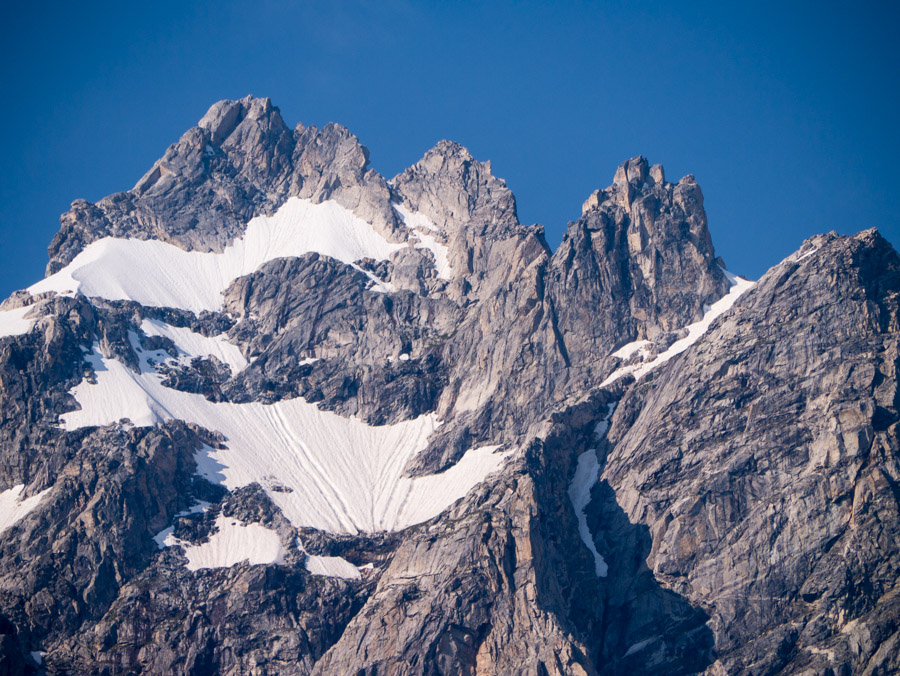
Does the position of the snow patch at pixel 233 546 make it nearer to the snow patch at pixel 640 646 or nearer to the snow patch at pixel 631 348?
the snow patch at pixel 640 646

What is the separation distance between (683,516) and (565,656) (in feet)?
83.6

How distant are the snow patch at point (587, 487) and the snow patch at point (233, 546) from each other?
119 ft

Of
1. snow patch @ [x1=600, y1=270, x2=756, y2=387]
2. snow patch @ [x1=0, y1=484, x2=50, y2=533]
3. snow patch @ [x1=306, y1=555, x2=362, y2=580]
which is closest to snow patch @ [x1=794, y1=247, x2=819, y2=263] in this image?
snow patch @ [x1=600, y1=270, x2=756, y2=387]

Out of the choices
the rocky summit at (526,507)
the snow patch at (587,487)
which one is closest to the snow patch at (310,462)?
the rocky summit at (526,507)

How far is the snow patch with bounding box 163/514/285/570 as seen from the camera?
16250 cm

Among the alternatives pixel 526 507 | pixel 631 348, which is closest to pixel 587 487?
pixel 526 507

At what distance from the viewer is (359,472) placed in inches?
7549

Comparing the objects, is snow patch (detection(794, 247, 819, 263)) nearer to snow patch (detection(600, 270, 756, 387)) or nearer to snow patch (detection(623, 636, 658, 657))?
snow patch (detection(600, 270, 756, 387))

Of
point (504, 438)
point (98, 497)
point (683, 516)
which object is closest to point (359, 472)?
point (504, 438)

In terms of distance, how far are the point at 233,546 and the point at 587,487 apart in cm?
4405

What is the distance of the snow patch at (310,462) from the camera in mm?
179000

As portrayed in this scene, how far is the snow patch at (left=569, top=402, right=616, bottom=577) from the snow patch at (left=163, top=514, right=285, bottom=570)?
36.3 metres

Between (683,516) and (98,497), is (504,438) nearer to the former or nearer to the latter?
(683,516)

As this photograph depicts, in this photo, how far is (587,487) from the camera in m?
164
